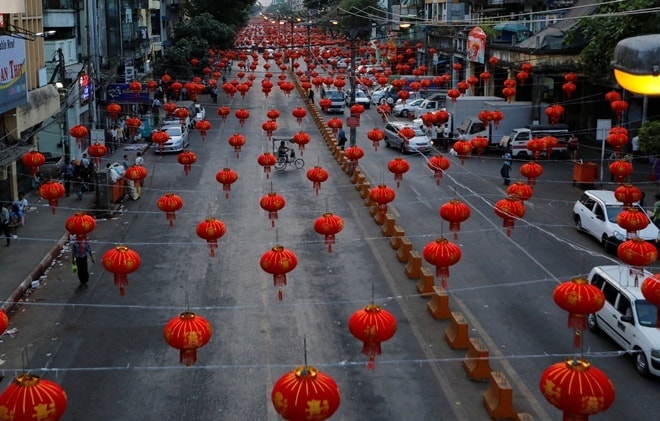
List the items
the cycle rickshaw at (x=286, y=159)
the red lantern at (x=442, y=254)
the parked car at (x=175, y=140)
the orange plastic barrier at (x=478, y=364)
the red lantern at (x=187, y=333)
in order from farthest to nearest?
the parked car at (x=175, y=140) → the cycle rickshaw at (x=286, y=159) → the red lantern at (x=442, y=254) → the orange plastic barrier at (x=478, y=364) → the red lantern at (x=187, y=333)

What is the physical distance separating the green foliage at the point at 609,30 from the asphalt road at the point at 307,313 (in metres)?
5.40

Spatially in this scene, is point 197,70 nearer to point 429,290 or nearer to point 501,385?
point 429,290

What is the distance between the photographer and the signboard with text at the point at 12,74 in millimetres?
22984

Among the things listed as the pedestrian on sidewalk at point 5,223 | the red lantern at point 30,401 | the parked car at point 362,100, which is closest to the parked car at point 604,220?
the red lantern at point 30,401

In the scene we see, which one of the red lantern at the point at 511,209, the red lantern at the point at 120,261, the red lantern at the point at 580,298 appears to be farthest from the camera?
the red lantern at the point at 511,209

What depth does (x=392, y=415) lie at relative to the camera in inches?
505

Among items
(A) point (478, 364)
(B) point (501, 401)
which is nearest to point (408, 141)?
(A) point (478, 364)

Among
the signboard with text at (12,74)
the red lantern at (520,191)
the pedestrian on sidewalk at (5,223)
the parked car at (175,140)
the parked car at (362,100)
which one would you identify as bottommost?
the pedestrian on sidewalk at (5,223)

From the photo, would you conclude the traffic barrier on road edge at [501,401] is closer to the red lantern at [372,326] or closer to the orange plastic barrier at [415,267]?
the red lantern at [372,326]

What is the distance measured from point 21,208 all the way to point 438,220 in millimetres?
13133

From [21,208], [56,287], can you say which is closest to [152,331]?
[56,287]

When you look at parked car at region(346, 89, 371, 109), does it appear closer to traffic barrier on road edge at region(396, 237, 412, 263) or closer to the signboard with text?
the signboard with text

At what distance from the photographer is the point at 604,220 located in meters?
22.4

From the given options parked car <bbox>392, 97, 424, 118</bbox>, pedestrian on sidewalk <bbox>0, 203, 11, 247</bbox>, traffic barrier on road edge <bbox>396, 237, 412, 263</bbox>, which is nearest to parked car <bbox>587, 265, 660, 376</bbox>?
traffic barrier on road edge <bbox>396, 237, 412, 263</bbox>
